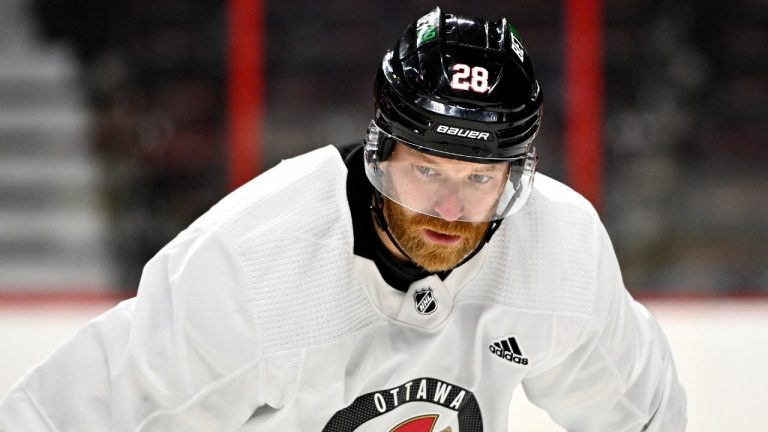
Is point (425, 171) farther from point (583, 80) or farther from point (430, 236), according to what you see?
point (583, 80)

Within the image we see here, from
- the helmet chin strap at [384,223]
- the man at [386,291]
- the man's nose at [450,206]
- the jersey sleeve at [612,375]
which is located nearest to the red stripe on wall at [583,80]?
the jersey sleeve at [612,375]

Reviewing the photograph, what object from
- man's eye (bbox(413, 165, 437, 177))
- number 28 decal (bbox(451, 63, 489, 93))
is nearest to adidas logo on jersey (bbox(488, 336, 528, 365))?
man's eye (bbox(413, 165, 437, 177))

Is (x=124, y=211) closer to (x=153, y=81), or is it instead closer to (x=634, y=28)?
(x=153, y=81)

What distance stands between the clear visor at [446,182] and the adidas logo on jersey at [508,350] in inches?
10.4

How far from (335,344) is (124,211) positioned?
3092 mm

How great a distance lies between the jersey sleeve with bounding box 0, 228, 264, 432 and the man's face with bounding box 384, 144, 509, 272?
300 mm

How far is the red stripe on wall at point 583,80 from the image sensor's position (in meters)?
4.95

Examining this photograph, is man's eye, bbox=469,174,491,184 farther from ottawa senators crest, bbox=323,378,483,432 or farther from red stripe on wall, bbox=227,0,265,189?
red stripe on wall, bbox=227,0,265,189

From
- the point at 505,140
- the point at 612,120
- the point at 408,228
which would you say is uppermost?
the point at 505,140

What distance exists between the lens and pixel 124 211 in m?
4.89

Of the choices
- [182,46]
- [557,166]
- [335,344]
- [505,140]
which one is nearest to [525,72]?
[505,140]

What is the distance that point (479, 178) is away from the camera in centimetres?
199

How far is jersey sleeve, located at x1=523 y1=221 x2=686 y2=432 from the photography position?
2.17 m

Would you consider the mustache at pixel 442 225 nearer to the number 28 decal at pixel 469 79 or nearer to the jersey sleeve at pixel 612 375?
the number 28 decal at pixel 469 79
